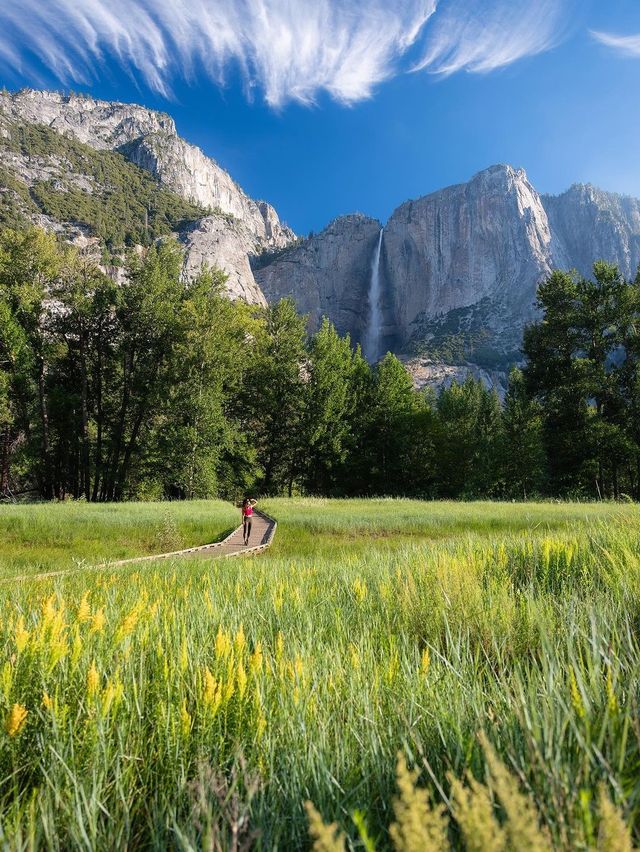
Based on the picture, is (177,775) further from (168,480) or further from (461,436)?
(461,436)

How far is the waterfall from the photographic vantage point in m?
156

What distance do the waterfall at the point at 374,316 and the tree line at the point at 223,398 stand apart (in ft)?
372

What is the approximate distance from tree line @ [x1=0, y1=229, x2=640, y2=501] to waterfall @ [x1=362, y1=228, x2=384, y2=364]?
113360 millimetres

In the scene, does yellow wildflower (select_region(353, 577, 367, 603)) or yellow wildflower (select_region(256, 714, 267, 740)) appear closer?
yellow wildflower (select_region(256, 714, 267, 740))

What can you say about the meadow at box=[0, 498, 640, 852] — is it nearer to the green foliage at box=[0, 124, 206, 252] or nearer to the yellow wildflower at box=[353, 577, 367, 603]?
the yellow wildflower at box=[353, 577, 367, 603]

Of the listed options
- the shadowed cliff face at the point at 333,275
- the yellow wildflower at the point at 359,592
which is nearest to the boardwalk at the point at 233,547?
the yellow wildflower at the point at 359,592

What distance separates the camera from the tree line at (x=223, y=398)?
32312 millimetres

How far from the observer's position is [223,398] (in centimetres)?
3662

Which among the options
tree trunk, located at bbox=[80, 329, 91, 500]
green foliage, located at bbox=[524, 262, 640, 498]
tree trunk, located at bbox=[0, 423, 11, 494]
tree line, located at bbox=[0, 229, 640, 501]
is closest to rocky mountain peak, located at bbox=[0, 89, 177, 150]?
tree line, located at bbox=[0, 229, 640, 501]

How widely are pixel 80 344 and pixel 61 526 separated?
2415 cm

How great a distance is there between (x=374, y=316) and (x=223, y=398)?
427ft

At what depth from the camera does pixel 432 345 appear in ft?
427

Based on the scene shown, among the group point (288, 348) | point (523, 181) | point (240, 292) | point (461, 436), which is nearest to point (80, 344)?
point (288, 348)

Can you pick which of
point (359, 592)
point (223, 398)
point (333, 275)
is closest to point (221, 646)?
point (359, 592)
